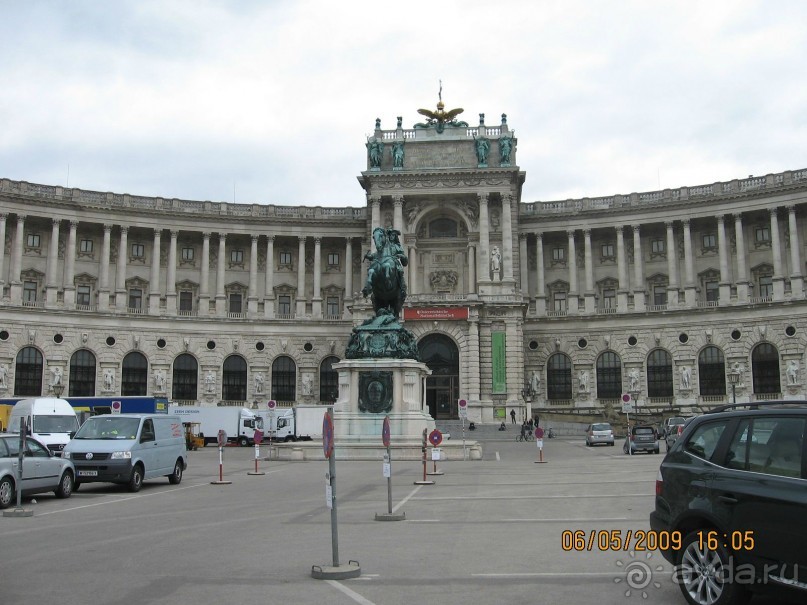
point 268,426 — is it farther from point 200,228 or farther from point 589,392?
point 589,392

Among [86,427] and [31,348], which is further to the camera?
[31,348]

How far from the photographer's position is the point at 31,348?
68375 mm

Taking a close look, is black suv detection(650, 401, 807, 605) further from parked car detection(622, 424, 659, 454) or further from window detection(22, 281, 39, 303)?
window detection(22, 281, 39, 303)

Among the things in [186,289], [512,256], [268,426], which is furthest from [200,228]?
[512,256]

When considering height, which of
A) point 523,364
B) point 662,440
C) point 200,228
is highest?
point 200,228

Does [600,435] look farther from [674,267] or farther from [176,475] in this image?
[176,475]

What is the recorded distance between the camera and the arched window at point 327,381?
247 ft

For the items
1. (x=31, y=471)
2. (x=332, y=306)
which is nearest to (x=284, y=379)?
(x=332, y=306)

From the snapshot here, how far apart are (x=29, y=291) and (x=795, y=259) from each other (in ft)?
205

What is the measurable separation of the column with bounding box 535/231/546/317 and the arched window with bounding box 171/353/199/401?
3040 centimetres

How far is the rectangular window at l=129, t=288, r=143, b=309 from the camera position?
74.2 metres

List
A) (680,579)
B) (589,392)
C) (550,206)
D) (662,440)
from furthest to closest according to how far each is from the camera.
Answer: (550,206)
(589,392)
(662,440)
(680,579)

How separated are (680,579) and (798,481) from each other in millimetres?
1807

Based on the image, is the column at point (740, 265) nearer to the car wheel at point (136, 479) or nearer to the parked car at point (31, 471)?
A: the car wheel at point (136, 479)
